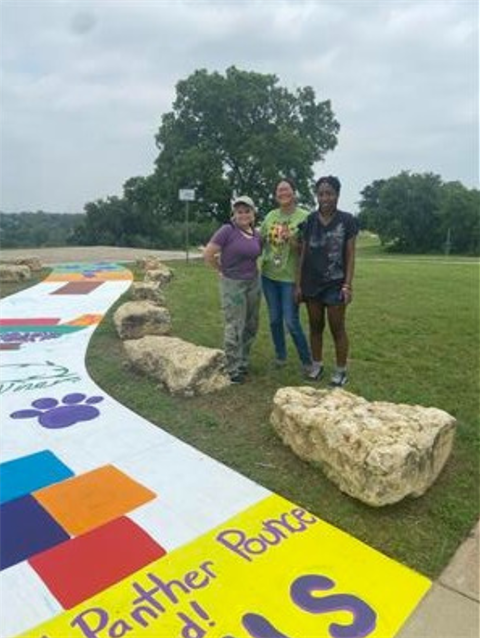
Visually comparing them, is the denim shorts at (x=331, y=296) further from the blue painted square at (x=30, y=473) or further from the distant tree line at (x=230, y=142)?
the distant tree line at (x=230, y=142)

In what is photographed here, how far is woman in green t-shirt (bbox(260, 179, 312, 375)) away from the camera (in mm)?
4355

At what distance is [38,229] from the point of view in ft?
143

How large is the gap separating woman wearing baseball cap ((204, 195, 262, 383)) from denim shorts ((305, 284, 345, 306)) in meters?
0.52

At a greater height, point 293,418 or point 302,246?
point 302,246

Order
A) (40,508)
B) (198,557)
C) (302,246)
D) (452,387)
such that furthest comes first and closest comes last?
1. (452,387)
2. (302,246)
3. (40,508)
4. (198,557)

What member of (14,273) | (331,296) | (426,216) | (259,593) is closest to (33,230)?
(426,216)

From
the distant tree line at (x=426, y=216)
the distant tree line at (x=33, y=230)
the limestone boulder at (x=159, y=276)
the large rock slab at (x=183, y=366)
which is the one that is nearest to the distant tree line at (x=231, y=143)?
the distant tree line at (x=33, y=230)

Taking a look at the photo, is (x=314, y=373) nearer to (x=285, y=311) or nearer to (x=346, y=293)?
(x=285, y=311)

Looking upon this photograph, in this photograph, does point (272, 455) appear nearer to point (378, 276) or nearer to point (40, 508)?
point (40, 508)

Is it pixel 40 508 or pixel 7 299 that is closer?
pixel 40 508

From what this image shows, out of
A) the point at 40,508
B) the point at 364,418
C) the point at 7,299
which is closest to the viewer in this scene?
the point at 40,508

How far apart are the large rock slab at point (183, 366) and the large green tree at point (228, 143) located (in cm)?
2236

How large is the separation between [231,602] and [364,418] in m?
1.30

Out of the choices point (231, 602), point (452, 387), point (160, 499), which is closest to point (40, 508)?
point (160, 499)
